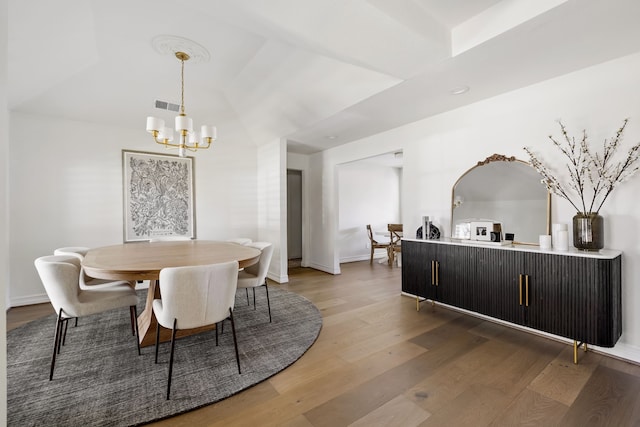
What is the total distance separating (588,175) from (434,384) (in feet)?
7.28

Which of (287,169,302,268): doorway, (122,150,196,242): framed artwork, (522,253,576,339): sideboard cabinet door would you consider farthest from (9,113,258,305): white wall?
(522,253,576,339): sideboard cabinet door

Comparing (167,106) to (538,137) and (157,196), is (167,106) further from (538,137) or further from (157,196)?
(538,137)

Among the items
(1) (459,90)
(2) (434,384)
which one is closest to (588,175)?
(1) (459,90)

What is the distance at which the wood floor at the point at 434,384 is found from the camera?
1.61m

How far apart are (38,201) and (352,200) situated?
5387 millimetres

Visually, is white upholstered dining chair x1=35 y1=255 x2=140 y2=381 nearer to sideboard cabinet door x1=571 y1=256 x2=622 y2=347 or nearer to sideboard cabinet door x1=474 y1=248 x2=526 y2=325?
sideboard cabinet door x1=474 y1=248 x2=526 y2=325

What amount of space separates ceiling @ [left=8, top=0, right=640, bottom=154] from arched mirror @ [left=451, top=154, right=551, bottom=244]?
802mm

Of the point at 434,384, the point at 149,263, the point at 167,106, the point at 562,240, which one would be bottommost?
the point at 434,384

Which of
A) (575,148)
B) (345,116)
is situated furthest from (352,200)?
(575,148)

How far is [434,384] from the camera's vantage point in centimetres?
191

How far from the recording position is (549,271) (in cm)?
231

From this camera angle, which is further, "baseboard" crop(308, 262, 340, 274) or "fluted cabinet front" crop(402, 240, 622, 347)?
"baseboard" crop(308, 262, 340, 274)

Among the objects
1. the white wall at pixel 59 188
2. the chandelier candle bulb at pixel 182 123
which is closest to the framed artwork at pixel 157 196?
the white wall at pixel 59 188

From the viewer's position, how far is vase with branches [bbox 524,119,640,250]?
7.30 feet
